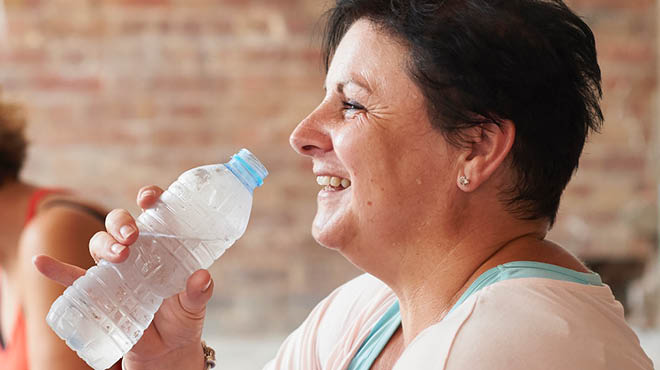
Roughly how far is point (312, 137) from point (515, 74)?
1.03ft

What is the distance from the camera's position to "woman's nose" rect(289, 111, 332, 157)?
1.19 m

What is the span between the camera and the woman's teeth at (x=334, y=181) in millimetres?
1188

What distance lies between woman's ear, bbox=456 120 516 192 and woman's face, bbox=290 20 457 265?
0.02 metres

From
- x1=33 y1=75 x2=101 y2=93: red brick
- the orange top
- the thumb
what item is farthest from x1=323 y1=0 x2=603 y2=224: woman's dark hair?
x1=33 y1=75 x2=101 y2=93: red brick

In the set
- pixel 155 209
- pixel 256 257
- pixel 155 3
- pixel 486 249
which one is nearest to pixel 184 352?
pixel 155 209

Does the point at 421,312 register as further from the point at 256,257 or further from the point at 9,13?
the point at 9,13

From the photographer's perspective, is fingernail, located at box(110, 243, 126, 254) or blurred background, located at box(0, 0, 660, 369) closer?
fingernail, located at box(110, 243, 126, 254)

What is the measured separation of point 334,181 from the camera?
3.93 ft

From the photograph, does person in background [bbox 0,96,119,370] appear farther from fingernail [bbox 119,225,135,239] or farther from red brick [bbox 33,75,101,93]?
red brick [bbox 33,75,101,93]

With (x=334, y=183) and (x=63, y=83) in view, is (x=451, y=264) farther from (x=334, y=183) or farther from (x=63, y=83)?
(x=63, y=83)

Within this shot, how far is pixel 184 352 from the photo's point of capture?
4.42ft

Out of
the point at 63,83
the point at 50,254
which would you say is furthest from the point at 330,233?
the point at 63,83

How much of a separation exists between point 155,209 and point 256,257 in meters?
2.27

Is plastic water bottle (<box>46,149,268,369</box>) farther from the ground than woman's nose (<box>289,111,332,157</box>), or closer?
closer
